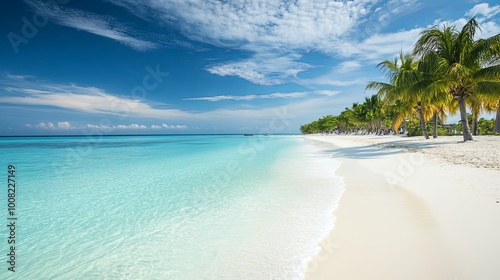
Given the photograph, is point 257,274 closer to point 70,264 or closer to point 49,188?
point 70,264

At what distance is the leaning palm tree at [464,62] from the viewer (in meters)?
15.0

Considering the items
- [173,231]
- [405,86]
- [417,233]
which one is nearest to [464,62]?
[405,86]

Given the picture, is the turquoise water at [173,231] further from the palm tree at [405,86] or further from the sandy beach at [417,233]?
the palm tree at [405,86]

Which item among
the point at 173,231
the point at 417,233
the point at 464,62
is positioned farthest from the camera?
the point at 464,62

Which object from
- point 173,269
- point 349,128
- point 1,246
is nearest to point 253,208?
point 173,269

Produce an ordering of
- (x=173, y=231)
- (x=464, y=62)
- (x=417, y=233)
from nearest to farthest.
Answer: (x=417, y=233), (x=173, y=231), (x=464, y=62)

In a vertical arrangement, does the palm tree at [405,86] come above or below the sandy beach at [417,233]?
above

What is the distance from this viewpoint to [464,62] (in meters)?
16.2

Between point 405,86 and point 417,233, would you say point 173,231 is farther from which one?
point 405,86

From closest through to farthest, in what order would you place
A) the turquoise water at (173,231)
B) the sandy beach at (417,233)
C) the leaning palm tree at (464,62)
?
the sandy beach at (417,233) < the turquoise water at (173,231) < the leaning palm tree at (464,62)

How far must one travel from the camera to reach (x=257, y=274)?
2.96m

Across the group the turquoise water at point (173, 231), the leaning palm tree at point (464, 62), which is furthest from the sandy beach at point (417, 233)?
the leaning palm tree at point (464, 62)

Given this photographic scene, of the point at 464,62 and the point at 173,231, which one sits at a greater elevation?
the point at 464,62

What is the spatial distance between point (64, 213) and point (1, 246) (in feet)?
6.09
